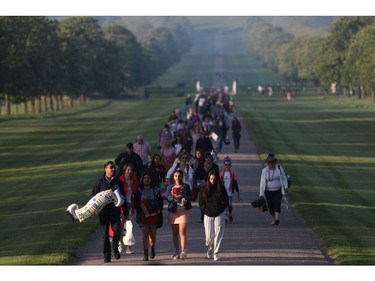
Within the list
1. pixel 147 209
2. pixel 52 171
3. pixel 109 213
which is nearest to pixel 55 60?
pixel 52 171

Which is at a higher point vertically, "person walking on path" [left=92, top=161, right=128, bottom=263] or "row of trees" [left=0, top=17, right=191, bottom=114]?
"person walking on path" [left=92, top=161, right=128, bottom=263]

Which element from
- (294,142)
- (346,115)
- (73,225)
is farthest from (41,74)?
(73,225)

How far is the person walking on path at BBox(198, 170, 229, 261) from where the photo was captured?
23531mm

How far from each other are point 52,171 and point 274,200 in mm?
23989

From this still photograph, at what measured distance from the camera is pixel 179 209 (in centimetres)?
2366

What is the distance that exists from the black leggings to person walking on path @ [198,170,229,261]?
5.18 m

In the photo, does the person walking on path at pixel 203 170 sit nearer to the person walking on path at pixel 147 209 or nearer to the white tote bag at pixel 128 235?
the white tote bag at pixel 128 235

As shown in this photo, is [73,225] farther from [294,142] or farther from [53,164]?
[294,142]

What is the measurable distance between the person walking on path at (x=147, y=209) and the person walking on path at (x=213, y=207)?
0.89m

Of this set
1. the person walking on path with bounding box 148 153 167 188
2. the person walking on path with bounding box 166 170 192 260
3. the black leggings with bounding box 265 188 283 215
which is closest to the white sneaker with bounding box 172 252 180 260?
the person walking on path with bounding box 166 170 192 260

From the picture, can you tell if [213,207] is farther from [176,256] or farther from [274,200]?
[274,200]

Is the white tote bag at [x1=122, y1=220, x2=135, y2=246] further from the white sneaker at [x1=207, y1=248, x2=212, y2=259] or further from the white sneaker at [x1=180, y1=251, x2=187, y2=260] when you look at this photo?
the white sneaker at [x1=207, y1=248, x2=212, y2=259]

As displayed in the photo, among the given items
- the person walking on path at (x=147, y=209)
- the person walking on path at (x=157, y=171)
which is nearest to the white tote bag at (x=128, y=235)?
the person walking on path at (x=147, y=209)

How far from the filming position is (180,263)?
75.2 ft
